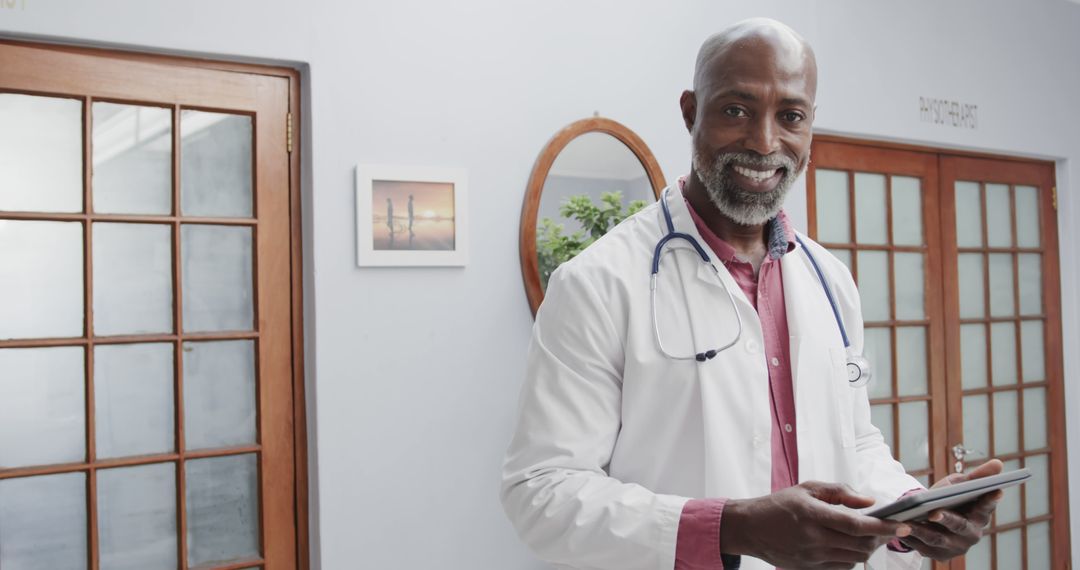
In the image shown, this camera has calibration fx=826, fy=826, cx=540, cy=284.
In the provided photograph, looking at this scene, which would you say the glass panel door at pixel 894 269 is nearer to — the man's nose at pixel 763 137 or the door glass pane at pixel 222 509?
the man's nose at pixel 763 137

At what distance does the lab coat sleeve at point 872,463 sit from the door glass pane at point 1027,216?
2674 mm

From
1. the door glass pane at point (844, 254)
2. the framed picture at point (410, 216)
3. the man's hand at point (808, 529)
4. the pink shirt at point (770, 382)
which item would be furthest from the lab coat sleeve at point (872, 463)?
the door glass pane at point (844, 254)

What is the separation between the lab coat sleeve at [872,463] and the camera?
144cm

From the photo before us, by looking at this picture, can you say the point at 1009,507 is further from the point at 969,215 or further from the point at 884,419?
the point at 969,215

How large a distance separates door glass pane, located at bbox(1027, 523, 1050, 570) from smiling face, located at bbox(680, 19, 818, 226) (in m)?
3.21

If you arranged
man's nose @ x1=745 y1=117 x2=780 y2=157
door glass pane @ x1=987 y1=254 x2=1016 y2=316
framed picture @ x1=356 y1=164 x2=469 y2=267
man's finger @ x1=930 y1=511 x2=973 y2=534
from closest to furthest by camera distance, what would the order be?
man's finger @ x1=930 y1=511 x2=973 y2=534, man's nose @ x1=745 y1=117 x2=780 y2=157, framed picture @ x1=356 y1=164 x2=469 y2=267, door glass pane @ x1=987 y1=254 x2=1016 y2=316

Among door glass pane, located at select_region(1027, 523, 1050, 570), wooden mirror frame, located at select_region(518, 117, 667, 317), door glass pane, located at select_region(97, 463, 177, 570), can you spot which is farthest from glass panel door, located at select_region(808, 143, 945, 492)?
door glass pane, located at select_region(97, 463, 177, 570)

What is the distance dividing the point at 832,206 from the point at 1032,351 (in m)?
1.35

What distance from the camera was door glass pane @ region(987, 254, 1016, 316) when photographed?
12.2ft

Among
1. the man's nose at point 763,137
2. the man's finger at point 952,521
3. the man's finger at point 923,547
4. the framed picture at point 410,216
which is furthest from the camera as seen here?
the framed picture at point 410,216

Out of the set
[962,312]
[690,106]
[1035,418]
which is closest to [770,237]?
[690,106]

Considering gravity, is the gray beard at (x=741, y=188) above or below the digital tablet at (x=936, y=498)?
above

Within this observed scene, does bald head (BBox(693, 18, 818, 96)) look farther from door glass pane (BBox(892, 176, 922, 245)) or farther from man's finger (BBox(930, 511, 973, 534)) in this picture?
door glass pane (BBox(892, 176, 922, 245))

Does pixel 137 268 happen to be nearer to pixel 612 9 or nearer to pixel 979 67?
pixel 612 9
